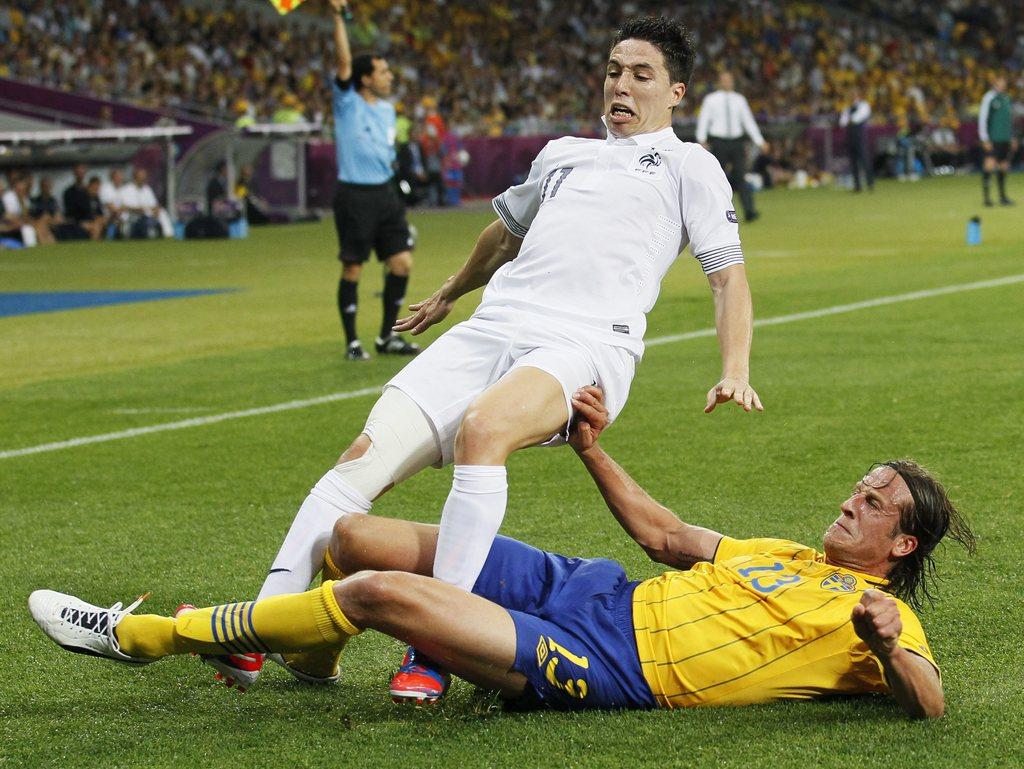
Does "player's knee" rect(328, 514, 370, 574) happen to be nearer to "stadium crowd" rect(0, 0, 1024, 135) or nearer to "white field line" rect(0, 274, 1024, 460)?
"white field line" rect(0, 274, 1024, 460)

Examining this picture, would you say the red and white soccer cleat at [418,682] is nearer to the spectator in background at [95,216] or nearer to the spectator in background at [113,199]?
the spectator in background at [95,216]

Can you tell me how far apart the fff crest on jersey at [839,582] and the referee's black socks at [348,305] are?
779cm

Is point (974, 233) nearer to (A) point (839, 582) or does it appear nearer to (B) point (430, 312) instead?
(B) point (430, 312)

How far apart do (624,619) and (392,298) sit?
25.4ft

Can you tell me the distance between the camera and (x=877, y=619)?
368 centimetres

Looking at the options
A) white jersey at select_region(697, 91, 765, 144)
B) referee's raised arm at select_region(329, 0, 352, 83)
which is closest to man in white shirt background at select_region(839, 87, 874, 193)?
white jersey at select_region(697, 91, 765, 144)

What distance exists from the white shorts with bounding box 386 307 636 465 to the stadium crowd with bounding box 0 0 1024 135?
26235 mm

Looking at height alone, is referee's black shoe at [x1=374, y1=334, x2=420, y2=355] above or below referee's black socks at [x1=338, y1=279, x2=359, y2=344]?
below

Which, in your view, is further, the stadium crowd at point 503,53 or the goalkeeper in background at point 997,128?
the stadium crowd at point 503,53

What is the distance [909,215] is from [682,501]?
1916 cm

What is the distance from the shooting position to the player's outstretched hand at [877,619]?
3682 millimetres

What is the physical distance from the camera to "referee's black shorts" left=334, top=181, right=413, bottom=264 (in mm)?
11680

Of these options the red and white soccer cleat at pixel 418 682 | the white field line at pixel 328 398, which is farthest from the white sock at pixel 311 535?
the white field line at pixel 328 398

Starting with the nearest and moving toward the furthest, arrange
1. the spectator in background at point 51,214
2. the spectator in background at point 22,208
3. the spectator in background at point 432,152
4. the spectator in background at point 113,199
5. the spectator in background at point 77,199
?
the spectator in background at point 22,208, the spectator in background at point 51,214, the spectator in background at point 77,199, the spectator in background at point 113,199, the spectator in background at point 432,152
